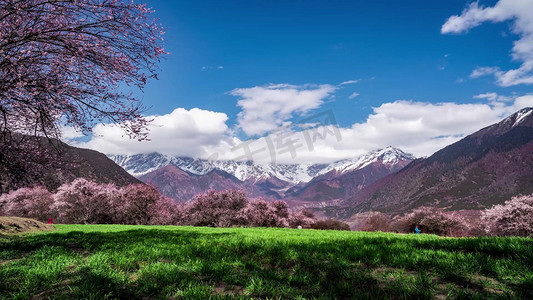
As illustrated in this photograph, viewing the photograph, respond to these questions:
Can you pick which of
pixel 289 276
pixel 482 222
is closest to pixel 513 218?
pixel 482 222

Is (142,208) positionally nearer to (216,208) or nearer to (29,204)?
(216,208)

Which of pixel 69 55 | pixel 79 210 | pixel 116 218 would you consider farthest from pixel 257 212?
pixel 69 55

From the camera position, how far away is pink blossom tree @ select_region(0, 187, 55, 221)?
59.0 meters

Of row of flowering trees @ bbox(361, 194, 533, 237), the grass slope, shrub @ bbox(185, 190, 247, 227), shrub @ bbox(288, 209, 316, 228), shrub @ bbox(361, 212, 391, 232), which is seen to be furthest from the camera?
shrub @ bbox(361, 212, 391, 232)

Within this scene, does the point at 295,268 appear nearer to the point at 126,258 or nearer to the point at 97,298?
the point at 97,298

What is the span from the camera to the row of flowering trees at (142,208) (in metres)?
52.9

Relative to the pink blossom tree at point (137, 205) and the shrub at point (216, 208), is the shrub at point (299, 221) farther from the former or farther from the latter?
the pink blossom tree at point (137, 205)

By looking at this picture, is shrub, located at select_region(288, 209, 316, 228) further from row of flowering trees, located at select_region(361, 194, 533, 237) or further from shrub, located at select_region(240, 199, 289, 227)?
row of flowering trees, located at select_region(361, 194, 533, 237)

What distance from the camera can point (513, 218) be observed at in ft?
135

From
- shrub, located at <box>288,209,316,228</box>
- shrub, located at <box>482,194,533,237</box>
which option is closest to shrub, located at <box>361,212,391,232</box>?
shrub, located at <box>288,209,316,228</box>

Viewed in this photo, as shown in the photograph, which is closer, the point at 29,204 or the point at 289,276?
the point at 289,276

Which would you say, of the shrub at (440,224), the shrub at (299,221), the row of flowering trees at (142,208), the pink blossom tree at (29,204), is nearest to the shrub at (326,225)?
the shrub at (299,221)

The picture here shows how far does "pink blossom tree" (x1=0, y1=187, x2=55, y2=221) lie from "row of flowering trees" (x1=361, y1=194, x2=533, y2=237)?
77.2 m

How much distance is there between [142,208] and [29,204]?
2830cm
